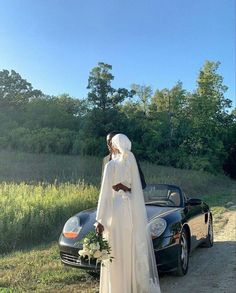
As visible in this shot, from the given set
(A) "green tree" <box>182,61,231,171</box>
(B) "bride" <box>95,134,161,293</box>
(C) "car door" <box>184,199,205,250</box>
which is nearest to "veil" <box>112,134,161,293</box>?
(B) "bride" <box>95,134,161,293</box>

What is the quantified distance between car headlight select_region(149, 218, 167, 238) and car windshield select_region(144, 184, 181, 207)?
125 centimetres

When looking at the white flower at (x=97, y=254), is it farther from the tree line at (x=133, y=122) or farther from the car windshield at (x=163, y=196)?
the tree line at (x=133, y=122)

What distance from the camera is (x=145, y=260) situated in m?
5.22

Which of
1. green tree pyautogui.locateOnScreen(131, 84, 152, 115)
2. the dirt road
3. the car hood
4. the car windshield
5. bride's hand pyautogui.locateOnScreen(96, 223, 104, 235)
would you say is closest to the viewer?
bride's hand pyautogui.locateOnScreen(96, 223, 104, 235)

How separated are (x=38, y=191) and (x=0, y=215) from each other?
327 centimetres

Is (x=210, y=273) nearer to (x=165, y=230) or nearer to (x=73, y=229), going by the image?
(x=165, y=230)

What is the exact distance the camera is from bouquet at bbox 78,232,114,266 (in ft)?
15.7

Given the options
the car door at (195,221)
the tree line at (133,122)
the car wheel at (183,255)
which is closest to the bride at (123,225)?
the car wheel at (183,255)

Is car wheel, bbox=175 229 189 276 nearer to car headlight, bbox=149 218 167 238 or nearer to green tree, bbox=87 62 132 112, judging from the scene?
car headlight, bbox=149 218 167 238

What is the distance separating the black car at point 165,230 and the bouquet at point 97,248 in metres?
1.35

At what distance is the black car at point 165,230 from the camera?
20.9 ft

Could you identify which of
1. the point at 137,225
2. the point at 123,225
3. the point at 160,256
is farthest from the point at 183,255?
the point at 123,225

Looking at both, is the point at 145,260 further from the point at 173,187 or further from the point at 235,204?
the point at 235,204

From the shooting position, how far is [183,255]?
6.87 meters
